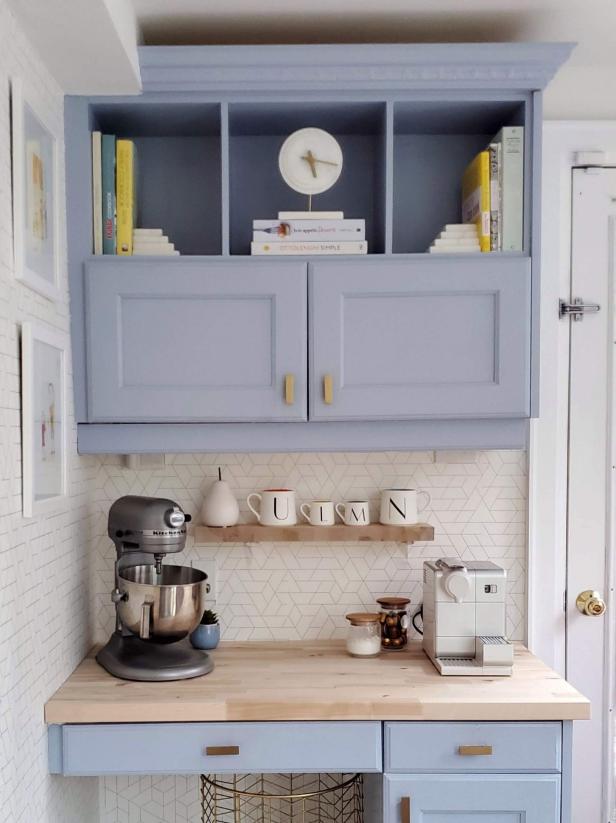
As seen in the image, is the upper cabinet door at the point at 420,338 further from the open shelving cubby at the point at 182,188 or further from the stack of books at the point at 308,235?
the open shelving cubby at the point at 182,188

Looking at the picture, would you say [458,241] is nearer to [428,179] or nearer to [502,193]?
[502,193]

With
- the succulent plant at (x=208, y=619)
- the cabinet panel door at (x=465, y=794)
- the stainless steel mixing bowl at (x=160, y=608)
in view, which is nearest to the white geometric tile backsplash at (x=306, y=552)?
the succulent plant at (x=208, y=619)

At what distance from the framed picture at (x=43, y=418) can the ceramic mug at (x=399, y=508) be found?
3.08 feet

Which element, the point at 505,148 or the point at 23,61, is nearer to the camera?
the point at 23,61

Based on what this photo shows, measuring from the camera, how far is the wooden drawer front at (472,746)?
75.6 inches

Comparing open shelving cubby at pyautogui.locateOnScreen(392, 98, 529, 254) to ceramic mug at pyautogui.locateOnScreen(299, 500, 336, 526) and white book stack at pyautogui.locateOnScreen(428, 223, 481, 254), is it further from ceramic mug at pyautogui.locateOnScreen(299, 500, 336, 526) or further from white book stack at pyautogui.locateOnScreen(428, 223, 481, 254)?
ceramic mug at pyautogui.locateOnScreen(299, 500, 336, 526)

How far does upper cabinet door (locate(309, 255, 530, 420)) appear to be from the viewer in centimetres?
213

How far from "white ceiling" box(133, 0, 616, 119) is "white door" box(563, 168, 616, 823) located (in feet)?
1.69

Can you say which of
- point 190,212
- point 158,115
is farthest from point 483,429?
point 158,115

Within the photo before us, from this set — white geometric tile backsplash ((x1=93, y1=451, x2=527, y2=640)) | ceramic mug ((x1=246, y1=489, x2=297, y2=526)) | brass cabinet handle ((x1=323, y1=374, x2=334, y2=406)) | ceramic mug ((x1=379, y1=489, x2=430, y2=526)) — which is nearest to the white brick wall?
white geometric tile backsplash ((x1=93, y1=451, x2=527, y2=640))

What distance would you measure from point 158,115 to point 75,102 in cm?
22

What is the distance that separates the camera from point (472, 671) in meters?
2.09

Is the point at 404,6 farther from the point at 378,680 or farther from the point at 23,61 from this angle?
the point at 378,680

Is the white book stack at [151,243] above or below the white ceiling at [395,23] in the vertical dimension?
below
